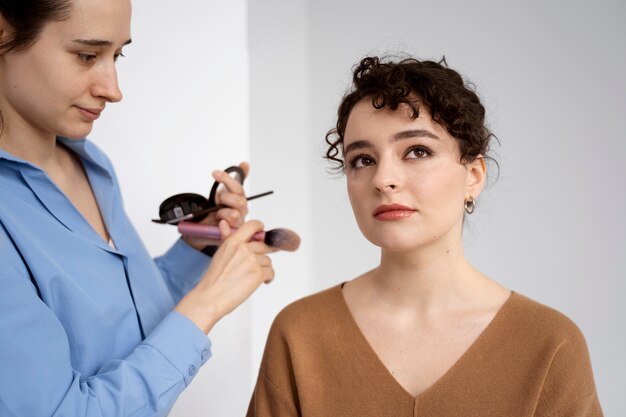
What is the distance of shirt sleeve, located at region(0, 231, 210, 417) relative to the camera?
3.12 ft

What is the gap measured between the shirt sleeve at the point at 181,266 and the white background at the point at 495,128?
0.32 metres

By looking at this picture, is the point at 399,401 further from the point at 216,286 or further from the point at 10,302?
the point at 10,302

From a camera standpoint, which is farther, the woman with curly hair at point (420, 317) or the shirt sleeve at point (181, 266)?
the shirt sleeve at point (181, 266)

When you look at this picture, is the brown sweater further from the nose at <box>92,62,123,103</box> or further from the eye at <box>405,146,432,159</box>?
the nose at <box>92,62,123,103</box>

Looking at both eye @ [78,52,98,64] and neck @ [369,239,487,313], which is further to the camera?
neck @ [369,239,487,313]

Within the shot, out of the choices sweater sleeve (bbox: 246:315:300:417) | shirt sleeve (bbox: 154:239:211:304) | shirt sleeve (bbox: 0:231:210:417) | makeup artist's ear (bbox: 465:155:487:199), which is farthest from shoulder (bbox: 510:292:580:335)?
shirt sleeve (bbox: 154:239:211:304)

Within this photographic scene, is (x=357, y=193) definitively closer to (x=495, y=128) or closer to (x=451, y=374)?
(x=451, y=374)

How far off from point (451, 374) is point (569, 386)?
187mm

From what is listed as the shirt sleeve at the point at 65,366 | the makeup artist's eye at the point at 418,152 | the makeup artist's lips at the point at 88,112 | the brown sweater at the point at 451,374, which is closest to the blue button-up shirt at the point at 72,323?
the shirt sleeve at the point at 65,366

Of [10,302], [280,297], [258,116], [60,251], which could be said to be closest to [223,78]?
[258,116]

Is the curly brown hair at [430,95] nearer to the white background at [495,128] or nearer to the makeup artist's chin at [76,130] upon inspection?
the makeup artist's chin at [76,130]

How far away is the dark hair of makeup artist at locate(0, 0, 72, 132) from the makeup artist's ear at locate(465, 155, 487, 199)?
724 mm

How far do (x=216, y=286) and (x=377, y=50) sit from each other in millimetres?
1109

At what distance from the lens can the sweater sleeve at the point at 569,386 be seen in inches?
44.9
